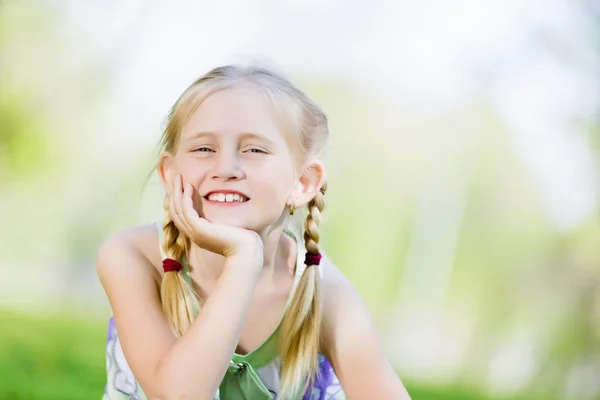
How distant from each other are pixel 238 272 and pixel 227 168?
0.16 m

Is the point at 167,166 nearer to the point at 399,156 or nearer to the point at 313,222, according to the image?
the point at 313,222

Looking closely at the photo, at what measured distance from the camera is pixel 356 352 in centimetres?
138

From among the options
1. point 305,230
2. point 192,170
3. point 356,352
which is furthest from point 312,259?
point 192,170

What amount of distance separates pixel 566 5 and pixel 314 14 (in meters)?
0.79

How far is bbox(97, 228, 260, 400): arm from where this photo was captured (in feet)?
3.71

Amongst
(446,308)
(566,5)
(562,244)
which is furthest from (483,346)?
(566,5)

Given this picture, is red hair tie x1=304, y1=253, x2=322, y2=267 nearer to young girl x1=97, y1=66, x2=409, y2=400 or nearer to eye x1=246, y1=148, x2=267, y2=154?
young girl x1=97, y1=66, x2=409, y2=400

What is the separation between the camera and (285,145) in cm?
Answer: 132

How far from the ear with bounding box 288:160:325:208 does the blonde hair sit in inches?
0.8

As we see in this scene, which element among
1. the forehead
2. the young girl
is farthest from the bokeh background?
the forehead

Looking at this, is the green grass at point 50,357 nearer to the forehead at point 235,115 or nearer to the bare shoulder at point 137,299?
the bare shoulder at point 137,299

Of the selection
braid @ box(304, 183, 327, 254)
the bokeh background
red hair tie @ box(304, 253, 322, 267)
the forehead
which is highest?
the bokeh background

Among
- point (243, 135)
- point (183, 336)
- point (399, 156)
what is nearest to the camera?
point (183, 336)

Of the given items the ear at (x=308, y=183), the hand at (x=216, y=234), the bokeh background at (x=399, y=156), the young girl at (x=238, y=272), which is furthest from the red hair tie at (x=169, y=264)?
the bokeh background at (x=399, y=156)
